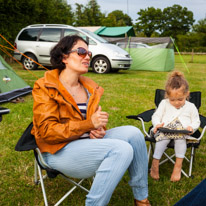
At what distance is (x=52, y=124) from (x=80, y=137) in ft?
0.99

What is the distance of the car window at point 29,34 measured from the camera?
10547 millimetres

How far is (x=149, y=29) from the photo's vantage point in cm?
7162

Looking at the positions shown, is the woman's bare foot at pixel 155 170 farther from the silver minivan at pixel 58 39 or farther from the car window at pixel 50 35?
the car window at pixel 50 35

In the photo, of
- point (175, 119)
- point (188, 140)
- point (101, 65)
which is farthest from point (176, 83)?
point (101, 65)

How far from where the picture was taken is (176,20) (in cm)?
7469

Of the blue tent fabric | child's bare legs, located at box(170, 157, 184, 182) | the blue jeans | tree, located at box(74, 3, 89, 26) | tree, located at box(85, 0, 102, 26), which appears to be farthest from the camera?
tree, located at box(85, 0, 102, 26)

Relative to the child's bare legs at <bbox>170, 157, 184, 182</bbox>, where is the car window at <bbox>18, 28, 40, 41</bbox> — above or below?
above

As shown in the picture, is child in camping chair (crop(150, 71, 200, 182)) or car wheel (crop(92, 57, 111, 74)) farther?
car wheel (crop(92, 57, 111, 74))

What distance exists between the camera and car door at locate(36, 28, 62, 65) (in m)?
10.3

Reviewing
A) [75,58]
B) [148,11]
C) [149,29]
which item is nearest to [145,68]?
[75,58]

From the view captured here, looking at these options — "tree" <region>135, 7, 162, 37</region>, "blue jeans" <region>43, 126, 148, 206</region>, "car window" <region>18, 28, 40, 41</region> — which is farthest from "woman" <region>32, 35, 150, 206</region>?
"tree" <region>135, 7, 162, 37</region>

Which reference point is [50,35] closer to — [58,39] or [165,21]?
[58,39]

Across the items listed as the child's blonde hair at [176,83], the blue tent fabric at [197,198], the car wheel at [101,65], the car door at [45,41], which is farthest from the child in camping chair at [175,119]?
the car door at [45,41]

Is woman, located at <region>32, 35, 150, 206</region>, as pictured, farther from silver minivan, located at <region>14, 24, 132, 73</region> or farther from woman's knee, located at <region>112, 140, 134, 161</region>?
silver minivan, located at <region>14, 24, 132, 73</region>
